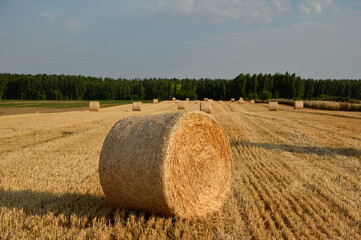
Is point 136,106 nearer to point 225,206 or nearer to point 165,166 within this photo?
point 225,206

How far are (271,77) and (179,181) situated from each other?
276 feet

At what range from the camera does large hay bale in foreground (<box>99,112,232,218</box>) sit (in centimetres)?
391

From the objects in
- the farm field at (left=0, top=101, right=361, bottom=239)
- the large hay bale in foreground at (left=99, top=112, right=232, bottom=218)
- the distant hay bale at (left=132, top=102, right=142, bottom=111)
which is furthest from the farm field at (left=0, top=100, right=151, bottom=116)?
the large hay bale in foreground at (left=99, top=112, right=232, bottom=218)

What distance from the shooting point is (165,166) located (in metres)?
3.84

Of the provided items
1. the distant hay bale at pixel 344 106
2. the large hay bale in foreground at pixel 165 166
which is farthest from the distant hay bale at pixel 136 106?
the large hay bale in foreground at pixel 165 166

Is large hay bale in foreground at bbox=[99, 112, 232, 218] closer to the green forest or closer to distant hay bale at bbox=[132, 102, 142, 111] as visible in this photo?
distant hay bale at bbox=[132, 102, 142, 111]

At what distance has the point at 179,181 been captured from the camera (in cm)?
416

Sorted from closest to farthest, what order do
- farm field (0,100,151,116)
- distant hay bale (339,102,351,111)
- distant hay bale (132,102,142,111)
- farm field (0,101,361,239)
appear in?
farm field (0,101,361,239), distant hay bale (339,102,351,111), distant hay bale (132,102,142,111), farm field (0,100,151,116)

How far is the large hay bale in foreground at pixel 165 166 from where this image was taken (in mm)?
3914

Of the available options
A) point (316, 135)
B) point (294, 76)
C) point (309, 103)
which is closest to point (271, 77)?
point (294, 76)

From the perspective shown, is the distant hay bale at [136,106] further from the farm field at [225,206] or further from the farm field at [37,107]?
the farm field at [225,206]

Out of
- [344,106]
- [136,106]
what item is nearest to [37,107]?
[136,106]

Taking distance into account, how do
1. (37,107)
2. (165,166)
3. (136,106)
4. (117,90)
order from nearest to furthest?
1. (165,166)
2. (136,106)
3. (37,107)
4. (117,90)

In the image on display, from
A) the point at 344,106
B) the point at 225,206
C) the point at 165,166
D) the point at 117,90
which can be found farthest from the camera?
the point at 117,90
